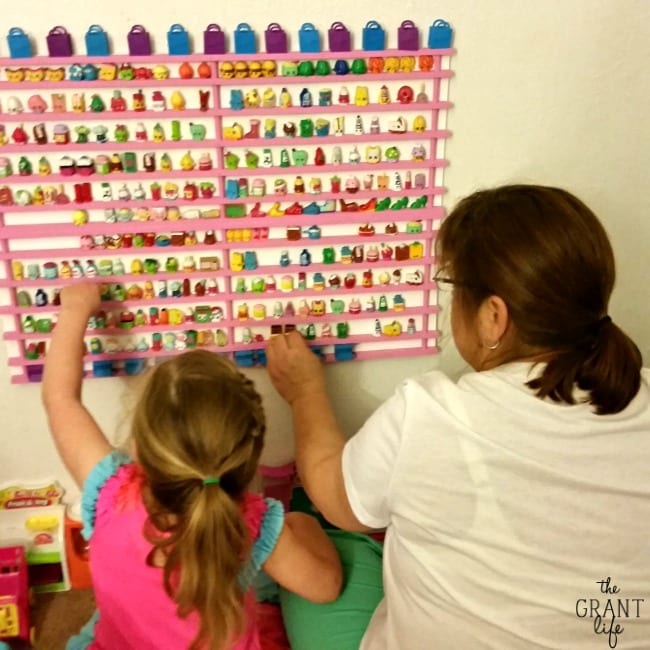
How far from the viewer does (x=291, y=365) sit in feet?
3.63

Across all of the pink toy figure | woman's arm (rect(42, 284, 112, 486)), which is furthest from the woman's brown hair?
the pink toy figure

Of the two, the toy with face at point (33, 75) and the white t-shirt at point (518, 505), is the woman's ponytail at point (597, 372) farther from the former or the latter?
the toy with face at point (33, 75)

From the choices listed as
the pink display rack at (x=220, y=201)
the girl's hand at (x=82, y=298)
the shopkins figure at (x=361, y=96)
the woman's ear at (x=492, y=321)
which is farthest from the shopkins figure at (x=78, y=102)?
the woman's ear at (x=492, y=321)

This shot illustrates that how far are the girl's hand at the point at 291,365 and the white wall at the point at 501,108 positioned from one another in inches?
2.9

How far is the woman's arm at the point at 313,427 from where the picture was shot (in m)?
0.90

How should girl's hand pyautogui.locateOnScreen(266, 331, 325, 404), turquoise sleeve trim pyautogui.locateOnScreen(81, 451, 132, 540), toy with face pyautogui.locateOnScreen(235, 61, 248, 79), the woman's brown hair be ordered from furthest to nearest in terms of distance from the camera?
1. girl's hand pyautogui.locateOnScreen(266, 331, 325, 404)
2. toy with face pyautogui.locateOnScreen(235, 61, 248, 79)
3. turquoise sleeve trim pyautogui.locateOnScreen(81, 451, 132, 540)
4. the woman's brown hair

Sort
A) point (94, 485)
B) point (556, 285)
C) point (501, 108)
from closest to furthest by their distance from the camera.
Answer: point (556, 285), point (94, 485), point (501, 108)

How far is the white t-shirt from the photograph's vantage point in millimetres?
761

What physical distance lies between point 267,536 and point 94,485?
21cm

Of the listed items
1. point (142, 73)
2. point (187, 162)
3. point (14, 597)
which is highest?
point (142, 73)

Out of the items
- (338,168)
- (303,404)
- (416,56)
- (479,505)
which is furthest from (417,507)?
(416,56)

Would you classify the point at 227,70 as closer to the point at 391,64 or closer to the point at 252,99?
the point at 252,99

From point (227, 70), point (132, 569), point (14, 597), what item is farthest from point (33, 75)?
point (14, 597)

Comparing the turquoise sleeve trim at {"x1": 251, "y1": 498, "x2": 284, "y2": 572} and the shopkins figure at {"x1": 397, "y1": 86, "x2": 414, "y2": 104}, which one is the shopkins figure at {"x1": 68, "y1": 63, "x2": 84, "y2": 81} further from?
the turquoise sleeve trim at {"x1": 251, "y1": 498, "x2": 284, "y2": 572}
